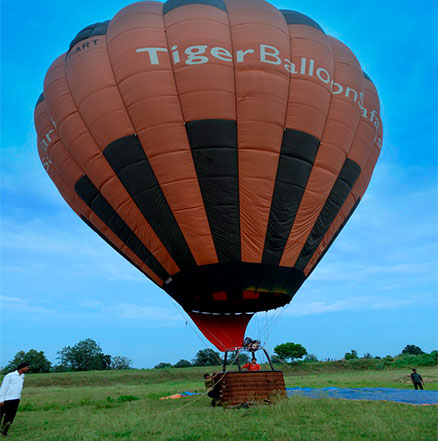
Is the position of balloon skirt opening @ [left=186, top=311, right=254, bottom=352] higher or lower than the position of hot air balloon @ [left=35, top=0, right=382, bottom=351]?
lower

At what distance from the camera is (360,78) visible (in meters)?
11.6

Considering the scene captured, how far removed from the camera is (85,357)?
5959cm

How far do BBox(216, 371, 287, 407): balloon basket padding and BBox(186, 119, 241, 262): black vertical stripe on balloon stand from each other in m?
2.69

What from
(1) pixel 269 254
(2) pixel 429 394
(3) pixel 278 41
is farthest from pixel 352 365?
(3) pixel 278 41

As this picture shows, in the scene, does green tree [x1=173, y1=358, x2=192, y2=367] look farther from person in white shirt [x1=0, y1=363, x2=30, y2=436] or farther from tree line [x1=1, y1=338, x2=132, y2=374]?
person in white shirt [x1=0, y1=363, x2=30, y2=436]

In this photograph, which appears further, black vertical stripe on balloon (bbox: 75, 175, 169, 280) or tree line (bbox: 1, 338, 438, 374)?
tree line (bbox: 1, 338, 438, 374)

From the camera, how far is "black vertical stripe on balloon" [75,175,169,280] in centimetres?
1087

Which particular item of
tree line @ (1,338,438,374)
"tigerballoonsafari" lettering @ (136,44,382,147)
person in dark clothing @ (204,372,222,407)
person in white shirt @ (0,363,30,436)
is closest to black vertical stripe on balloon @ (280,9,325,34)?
"tigerballoonsafari" lettering @ (136,44,382,147)

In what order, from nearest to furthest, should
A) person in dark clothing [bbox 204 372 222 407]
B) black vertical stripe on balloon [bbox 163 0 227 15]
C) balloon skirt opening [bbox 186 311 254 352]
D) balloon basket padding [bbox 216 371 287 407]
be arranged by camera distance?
balloon basket padding [bbox 216 371 287 407] < person in dark clothing [bbox 204 372 222 407] < black vertical stripe on balloon [bbox 163 0 227 15] < balloon skirt opening [bbox 186 311 254 352]

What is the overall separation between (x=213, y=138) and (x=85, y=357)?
189 ft

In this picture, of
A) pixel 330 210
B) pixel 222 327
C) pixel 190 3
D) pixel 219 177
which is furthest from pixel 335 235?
pixel 190 3

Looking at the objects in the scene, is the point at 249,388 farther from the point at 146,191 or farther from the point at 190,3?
the point at 190,3

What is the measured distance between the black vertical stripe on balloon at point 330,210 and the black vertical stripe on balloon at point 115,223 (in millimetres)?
3760

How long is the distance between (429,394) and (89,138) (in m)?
10.9
